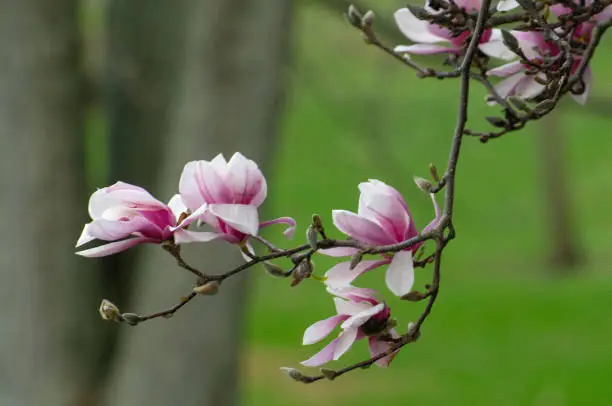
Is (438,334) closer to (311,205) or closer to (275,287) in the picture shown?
(275,287)

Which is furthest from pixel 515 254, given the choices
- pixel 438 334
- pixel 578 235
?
pixel 438 334

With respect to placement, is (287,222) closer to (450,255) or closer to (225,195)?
(225,195)

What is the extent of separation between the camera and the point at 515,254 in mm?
10617

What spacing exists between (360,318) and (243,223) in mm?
147

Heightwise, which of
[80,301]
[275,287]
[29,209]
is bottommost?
[275,287]

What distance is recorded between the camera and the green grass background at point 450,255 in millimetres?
6457

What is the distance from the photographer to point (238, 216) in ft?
2.98

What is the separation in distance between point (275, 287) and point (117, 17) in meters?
6.24

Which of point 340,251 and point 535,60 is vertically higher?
point 535,60

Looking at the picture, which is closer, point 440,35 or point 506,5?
point 506,5

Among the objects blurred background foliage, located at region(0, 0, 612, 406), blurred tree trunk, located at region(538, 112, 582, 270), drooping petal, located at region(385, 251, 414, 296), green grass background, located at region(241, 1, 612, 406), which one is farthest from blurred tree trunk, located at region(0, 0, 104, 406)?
blurred tree trunk, located at region(538, 112, 582, 270)

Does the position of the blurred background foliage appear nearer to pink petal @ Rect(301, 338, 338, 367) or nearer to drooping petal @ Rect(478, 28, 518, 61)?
drooping petal @ Rect(478, 28, 518, 61)

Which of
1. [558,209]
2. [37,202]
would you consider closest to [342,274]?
[37,202]

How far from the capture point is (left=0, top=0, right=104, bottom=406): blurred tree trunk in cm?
319
